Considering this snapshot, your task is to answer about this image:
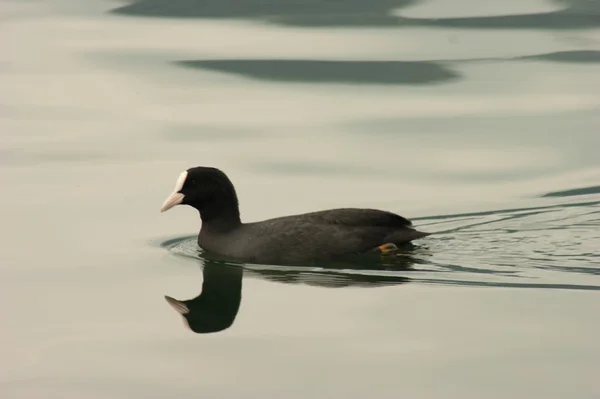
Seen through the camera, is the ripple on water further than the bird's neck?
No

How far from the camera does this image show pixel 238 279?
33.2 ft

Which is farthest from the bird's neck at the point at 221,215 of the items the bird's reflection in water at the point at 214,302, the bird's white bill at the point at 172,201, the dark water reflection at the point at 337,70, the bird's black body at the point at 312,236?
the dark water reflection at the point at 337,70

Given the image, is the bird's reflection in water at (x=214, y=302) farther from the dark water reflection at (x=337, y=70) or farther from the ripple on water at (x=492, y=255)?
the dark water reflection at (x=337, y=70)

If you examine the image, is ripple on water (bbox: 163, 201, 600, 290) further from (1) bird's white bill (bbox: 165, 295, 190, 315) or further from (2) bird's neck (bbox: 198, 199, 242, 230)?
(1) bird's white bill (bbox: 165, 295, 190, 315)

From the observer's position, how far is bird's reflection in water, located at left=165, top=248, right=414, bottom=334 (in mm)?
9148

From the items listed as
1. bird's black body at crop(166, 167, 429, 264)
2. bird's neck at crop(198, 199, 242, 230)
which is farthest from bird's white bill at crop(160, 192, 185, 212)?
bird's black body at crop(166, 167, 429, 264)

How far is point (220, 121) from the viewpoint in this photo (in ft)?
45.7

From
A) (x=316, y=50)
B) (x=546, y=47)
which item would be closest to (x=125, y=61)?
(x=316, y=50)

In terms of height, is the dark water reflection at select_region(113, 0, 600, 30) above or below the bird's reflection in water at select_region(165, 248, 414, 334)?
above

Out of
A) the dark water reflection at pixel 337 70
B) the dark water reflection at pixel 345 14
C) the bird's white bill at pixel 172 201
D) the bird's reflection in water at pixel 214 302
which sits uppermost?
the dark water reflection at pixel 345 14

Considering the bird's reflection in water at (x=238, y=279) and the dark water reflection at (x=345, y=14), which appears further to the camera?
the dark water reflection at (x=345, y=14)

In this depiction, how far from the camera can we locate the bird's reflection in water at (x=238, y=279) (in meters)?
9.15

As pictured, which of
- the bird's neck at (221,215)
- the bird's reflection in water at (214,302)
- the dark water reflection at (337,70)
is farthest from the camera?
the dark water reflection at (337,70)

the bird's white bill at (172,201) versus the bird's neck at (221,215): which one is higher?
the bird's white bill at (172,201)
